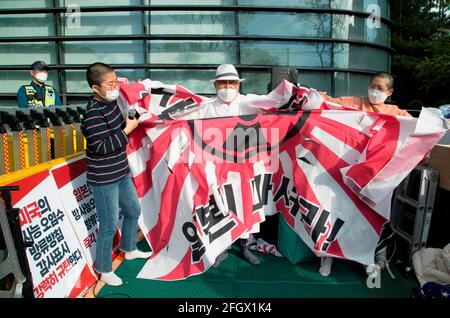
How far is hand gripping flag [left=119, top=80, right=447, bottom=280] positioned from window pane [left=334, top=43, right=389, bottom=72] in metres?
Answer: 6.21

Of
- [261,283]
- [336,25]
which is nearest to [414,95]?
[336,25]

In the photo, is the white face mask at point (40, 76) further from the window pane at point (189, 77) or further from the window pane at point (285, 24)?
the window pane at point (285, 24)

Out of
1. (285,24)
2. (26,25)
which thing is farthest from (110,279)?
(26,25)

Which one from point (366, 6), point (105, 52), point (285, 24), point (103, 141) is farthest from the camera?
point (366, 6)

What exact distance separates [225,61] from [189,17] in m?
1.37

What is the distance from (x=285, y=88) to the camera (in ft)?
11.8

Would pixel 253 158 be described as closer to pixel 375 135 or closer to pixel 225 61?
pixel 375 135

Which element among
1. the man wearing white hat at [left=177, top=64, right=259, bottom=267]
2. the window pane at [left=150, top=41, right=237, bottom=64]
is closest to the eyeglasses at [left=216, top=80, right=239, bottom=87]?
the man wearing white hat at [left=177, top=64, right=259, bottom=267]

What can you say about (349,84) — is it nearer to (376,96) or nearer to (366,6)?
(366,6)

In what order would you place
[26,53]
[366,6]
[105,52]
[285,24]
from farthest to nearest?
[366,6]
[26,53]
[105,52]
[285,24]

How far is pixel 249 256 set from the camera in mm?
3721

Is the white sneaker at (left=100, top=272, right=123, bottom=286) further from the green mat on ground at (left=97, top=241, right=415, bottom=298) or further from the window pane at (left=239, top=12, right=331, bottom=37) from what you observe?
the window pane at (left=239, top=12, right=331, bottom=37)

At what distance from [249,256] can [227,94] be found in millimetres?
1702

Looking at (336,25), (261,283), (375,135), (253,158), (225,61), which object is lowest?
(261,283)
